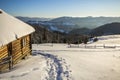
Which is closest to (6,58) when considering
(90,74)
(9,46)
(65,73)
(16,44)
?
(9,46)

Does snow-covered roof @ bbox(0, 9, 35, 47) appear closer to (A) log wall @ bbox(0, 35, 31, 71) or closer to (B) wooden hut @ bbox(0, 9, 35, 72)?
(B) wooden hut @ bbox(0, 9, 35, 72)

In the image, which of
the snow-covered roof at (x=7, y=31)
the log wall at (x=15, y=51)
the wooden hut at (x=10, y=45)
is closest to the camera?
the snow-covered roof at (x=7, y=31)

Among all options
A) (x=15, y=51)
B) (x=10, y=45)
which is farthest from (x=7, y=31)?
(x=15, y=51)

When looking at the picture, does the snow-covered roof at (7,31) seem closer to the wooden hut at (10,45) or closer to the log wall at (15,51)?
the wooden hut at (10,45)

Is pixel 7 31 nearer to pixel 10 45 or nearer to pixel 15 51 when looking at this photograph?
pixel 10 45

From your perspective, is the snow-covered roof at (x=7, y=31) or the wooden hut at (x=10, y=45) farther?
the wooden hut at (x=10, y=45)

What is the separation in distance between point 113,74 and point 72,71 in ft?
11.1

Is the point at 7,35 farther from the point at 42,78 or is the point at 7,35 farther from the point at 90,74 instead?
the point at 90,74

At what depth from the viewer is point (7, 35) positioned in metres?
19.1

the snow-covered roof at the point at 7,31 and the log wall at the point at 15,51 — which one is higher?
the snow-covered roof at the point at 7,31

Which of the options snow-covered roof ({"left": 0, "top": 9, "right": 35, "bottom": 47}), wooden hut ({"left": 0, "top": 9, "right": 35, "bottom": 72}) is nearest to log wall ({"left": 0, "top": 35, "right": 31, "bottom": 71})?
wooden hut ({"left": 0, "top": 9, "right": 35, "bottom": 72})

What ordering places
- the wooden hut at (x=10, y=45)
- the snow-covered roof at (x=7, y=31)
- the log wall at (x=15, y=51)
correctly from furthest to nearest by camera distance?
the log wall at (x=15, y=51)
the wooden hut at (x=10, y=45)
the snow-covered roof at (x=7, y=31)

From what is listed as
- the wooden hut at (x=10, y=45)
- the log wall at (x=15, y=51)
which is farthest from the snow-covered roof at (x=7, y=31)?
the log wall at (x=15, y=51)

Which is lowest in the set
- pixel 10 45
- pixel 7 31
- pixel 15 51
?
pixel 15 51
